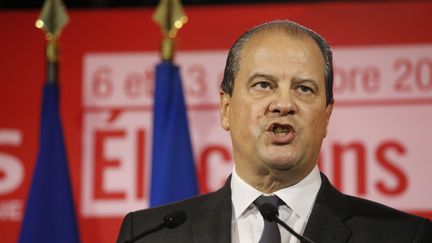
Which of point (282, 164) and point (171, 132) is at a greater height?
point (282, 164)

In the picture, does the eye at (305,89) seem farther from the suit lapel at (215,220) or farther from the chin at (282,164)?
the suit lapel at (215,220)

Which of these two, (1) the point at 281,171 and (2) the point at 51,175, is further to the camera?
(2) the point at 51,175

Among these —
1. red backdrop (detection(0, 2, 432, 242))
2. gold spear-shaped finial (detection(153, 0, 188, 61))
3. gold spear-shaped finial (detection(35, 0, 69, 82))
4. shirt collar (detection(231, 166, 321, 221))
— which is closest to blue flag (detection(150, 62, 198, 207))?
gold spear-shaped finial (detection(153, 0, 188, 61))

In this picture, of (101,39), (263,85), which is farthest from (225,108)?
(101,39)

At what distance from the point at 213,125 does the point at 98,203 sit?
523 mm

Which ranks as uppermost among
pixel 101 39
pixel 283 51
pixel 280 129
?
pixel 283 51

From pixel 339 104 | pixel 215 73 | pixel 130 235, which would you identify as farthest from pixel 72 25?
pixel 130 235

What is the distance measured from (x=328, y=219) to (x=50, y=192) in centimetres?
158

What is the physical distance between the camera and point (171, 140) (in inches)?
118

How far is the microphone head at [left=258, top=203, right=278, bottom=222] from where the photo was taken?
61.5 inches

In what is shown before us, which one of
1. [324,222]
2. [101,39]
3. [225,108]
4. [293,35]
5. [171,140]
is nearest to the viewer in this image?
[324,222]

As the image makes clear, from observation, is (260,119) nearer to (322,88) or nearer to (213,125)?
(322,88)

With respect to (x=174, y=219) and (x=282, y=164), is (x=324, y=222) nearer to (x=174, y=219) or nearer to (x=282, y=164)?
(x=282, y=164)

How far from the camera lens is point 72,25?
330 centimetres
